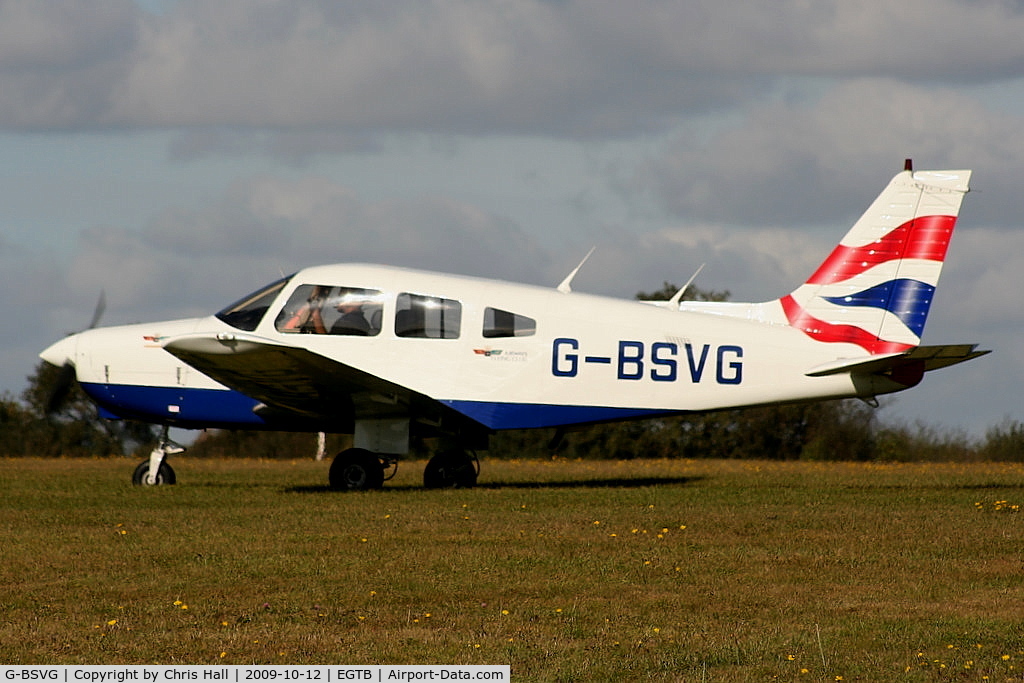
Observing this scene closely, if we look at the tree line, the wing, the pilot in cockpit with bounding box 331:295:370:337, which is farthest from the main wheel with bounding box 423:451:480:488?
the tree line

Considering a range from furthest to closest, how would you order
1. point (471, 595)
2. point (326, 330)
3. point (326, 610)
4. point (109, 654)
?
point (326, 330) → point (471, 595) → point (326, 610) → point (109, 654)

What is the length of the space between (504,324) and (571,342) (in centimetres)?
77

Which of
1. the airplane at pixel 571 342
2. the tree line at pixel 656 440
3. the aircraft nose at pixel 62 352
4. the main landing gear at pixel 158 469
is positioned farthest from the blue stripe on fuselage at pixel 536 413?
the tree line at pixel 656 440

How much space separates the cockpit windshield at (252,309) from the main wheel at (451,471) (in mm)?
2731

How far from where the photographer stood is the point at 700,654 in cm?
634

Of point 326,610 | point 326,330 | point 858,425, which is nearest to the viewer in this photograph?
point 326,610

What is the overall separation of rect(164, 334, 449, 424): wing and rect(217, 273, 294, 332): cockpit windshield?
0.46 meters

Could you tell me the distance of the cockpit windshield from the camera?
14.2 meters

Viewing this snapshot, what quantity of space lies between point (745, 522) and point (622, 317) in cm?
362

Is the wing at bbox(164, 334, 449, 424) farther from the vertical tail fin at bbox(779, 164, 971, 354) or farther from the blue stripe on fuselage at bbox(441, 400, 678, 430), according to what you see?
the vertical tail fin at bbox(779, 164, 971, 354)

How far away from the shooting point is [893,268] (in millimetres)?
14383

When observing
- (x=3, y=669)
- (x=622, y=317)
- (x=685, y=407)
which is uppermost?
(x=622, y=317)

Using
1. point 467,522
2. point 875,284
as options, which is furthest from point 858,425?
point 467,522

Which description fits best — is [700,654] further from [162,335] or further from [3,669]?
[162,335]
